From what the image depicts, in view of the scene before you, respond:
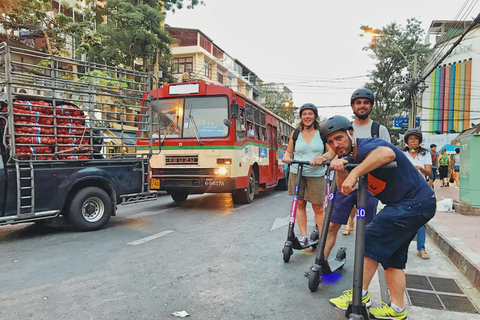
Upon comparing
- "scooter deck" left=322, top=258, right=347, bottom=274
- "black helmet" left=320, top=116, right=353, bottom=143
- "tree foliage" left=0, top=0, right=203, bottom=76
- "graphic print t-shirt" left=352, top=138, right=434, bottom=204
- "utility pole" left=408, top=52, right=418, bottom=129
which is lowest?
"scooter deck" left=322, top=258, right=347, bottom=274

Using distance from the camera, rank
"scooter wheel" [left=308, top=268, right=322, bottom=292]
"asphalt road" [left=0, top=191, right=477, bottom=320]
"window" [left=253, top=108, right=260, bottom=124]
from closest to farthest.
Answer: "asphalt road" [left=0, top=191, right=477, bottom=320]
"scooter wheel" [left=308, top=268, right=322, bottom=292]
"window" [left=253, top=108, right=260, bottom=124]

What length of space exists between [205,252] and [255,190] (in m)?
5.85

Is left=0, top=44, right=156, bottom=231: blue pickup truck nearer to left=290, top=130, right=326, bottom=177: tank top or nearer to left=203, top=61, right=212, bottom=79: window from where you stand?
left=290, top=130, right=326, bottom=177: tank top

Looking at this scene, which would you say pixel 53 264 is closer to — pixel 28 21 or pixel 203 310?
pixel 203 310

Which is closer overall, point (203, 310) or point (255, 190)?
point (203, 310)

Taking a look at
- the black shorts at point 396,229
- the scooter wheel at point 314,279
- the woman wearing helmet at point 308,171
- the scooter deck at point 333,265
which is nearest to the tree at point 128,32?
the woman wearing helmet at point 308,171

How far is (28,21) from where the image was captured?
17.2 meters

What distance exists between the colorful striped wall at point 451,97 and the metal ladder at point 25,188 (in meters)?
33.1

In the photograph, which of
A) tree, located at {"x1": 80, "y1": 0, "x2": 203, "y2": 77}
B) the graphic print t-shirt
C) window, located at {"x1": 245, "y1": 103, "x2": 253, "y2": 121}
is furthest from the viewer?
tree, located at {"x1": 80, "y1": 0, "x2": 203, "y2": 77}

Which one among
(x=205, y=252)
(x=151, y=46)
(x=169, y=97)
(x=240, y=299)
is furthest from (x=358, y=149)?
(x=151, y=46)

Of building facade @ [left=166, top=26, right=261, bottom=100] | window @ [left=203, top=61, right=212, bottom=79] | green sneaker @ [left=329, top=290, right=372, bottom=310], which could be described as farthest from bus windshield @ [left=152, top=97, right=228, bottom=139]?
window @ [left=203, top=61, right=212, bottom=79]

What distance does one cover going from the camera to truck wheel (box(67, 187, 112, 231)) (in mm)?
5832

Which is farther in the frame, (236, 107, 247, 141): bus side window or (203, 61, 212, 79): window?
(203, 61, 212, 79): window

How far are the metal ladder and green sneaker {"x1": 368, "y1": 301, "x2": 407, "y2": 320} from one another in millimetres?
4749
